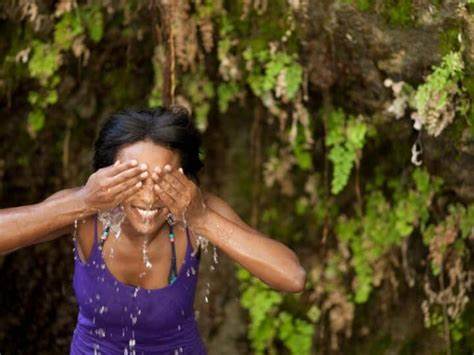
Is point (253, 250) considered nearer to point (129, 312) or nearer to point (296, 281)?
point (296, 281)

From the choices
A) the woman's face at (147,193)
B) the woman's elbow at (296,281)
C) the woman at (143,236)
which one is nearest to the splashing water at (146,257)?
the woman at (143,236)

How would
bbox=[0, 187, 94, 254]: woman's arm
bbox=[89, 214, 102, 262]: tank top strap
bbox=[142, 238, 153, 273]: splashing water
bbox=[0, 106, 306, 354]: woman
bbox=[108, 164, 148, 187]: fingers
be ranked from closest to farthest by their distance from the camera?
1. bbox=[108, 164, 148, 187]: fingers
2. bbox=[0, 106, 306, 354]: woman
3. bbox=[0, 187, 94, 254]: woman's arm
4. bbox=[89, 214, 102, 262]: tank top strap
5. bbox=[142, 238, 153, 273]: splashing water

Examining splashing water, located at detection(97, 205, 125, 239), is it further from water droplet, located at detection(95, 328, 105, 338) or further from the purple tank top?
water droplet, located at detection(95, 328, 105, 338)

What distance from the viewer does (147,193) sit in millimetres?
3365

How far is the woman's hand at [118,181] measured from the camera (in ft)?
10.9

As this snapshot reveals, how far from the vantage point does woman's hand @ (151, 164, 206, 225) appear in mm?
3361

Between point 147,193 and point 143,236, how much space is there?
1.47 feet

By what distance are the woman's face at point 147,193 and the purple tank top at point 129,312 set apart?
9.6 inches

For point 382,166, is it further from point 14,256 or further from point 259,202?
point 14,256

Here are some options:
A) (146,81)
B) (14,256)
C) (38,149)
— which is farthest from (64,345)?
(146,81)

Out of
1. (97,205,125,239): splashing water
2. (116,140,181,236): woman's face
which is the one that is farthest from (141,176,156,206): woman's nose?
(97,205,125,239): splashing water

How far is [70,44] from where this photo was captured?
224 inches

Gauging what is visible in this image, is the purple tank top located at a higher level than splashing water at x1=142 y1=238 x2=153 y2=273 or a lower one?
lower

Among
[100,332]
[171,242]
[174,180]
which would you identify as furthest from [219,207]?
[100,332]
